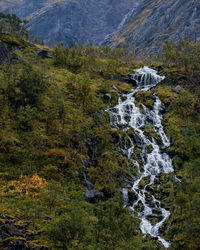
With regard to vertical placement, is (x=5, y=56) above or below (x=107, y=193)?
above

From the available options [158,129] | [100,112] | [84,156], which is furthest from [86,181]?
[158,129]

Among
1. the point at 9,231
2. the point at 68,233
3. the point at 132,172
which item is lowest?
the point at 132,172

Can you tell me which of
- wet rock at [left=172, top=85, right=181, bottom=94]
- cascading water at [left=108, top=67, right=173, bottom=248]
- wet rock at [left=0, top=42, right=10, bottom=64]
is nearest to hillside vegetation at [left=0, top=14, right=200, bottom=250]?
wet rock at [left=172, top=85, right=181, bottom=94]

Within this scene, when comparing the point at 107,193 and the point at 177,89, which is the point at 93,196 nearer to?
the point at 107,193

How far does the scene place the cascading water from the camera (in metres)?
28.0

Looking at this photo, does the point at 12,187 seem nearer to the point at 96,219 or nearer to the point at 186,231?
the point at 96,219

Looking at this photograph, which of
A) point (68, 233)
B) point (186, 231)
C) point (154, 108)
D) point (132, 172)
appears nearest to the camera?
point (68, 233)

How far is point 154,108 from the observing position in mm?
54406

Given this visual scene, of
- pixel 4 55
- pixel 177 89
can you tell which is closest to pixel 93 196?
pixel 4 55

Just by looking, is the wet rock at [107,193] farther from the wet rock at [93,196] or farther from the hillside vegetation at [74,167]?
the wet rock at [93,196]

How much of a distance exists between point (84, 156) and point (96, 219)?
14.6 meters

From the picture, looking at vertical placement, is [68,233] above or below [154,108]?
above

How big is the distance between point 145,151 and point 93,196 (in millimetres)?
16778

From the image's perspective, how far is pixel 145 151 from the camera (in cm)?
3994
